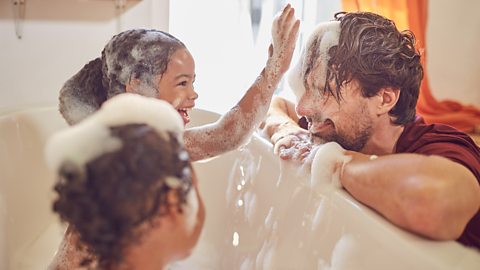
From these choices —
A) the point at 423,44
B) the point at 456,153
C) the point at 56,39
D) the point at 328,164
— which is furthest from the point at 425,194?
the point at 423,44

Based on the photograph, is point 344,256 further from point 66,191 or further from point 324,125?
point 66,191

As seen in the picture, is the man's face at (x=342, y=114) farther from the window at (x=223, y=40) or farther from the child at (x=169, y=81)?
the window at (x=223, y=40)

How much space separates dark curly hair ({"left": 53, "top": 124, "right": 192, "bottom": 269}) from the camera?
0.55 metres

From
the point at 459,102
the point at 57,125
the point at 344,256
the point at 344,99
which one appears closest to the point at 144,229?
the point at 344,256

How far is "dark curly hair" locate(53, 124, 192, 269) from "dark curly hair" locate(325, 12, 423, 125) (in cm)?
78

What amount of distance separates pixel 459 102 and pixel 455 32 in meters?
0.35

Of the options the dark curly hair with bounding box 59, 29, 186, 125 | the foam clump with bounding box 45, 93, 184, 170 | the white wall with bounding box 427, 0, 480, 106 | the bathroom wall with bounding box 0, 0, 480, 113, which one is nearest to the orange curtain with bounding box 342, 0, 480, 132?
the white wall with bounding box 427, 0, 480, 106

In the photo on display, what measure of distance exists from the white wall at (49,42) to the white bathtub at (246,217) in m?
0.18

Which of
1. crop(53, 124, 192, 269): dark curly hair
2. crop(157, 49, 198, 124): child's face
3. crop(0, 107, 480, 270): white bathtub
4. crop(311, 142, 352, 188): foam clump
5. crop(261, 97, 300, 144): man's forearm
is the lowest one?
crop(0, 107, 480, 270): white bathtub

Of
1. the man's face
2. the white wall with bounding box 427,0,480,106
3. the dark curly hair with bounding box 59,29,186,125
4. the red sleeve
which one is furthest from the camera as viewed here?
the white wall with bounding box 427,0,480,106

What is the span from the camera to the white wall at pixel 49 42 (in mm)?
1907

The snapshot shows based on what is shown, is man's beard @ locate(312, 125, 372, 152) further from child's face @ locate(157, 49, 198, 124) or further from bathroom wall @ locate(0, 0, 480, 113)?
bathroom wall @ locate(0, 0, 480, 113)

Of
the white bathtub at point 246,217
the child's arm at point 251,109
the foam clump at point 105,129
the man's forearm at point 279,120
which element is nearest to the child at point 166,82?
the child's arm at point 251,109

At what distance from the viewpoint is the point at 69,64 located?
2.06 metres
